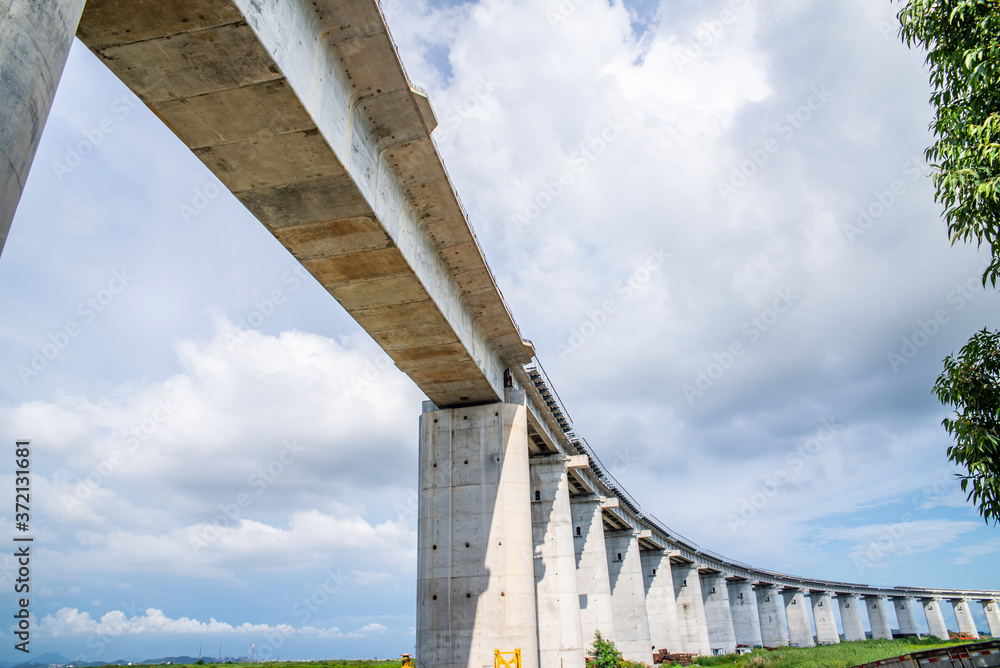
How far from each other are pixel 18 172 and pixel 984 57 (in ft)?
35.8

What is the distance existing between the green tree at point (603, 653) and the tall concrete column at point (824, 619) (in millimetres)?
66914

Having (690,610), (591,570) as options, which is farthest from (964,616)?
(591,570)

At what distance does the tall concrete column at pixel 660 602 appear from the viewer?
159 ft

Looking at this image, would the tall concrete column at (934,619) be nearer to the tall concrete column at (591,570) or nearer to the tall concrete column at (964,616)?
the tall concrete column at (964,616)

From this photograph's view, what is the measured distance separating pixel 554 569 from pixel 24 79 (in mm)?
25799

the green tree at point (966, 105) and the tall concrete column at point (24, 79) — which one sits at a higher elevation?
the green tree at point (966, 105)

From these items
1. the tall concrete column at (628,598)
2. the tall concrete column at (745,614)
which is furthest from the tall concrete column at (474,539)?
the tall concrete column at (745,614)

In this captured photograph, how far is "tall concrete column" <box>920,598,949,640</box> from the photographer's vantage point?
9825 cm

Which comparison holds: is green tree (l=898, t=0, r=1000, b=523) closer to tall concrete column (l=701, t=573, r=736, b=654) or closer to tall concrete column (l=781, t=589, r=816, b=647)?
tall concrete column (l=701, t=573, r=736, b=654)

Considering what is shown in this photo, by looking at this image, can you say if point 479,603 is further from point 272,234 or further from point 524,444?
point 272,234

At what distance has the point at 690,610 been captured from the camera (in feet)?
192

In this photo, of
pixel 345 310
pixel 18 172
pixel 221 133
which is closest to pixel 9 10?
pixel 18 172

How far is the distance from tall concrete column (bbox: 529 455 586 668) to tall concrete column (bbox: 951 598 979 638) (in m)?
112

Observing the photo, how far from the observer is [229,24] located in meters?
6.97
